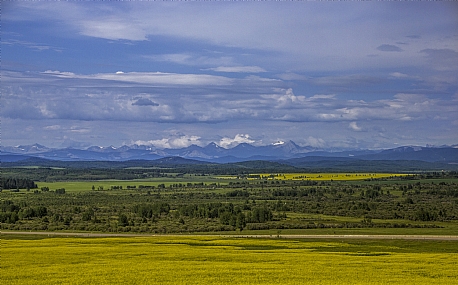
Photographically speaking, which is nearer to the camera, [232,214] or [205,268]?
[205,268]

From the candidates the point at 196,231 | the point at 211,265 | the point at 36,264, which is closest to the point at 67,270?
the point at 36,264

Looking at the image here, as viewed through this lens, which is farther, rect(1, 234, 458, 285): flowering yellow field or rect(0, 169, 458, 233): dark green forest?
rect(0, 169, 458, 233): dark green forest

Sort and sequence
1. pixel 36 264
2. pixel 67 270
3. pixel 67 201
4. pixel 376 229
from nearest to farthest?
1. pixel 67 270
2. pixel 36 264
3. pixel 376 229
4. pixel 67 201

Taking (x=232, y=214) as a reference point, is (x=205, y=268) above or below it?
above

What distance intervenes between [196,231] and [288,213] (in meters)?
38.2

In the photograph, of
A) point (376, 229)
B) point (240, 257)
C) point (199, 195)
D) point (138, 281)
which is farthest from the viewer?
point (199, 195)

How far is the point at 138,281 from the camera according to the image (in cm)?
3391

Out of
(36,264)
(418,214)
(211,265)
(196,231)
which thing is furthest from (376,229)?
(36,264)

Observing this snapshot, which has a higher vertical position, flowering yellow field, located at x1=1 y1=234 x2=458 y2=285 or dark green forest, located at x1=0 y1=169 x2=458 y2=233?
flowering yellow field, located at x1=1 y1=234 x2=458 y2=285

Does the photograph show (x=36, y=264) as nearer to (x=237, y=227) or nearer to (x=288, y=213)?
(x=237, y=227)

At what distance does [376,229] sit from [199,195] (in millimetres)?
93387

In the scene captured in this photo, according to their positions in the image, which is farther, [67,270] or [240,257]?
[240,257]

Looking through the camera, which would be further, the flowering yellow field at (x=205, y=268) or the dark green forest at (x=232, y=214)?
the dark green forest at (x=232, y=214)

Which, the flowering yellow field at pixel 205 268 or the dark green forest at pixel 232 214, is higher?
the flowering yellow field at pixel 205 268
